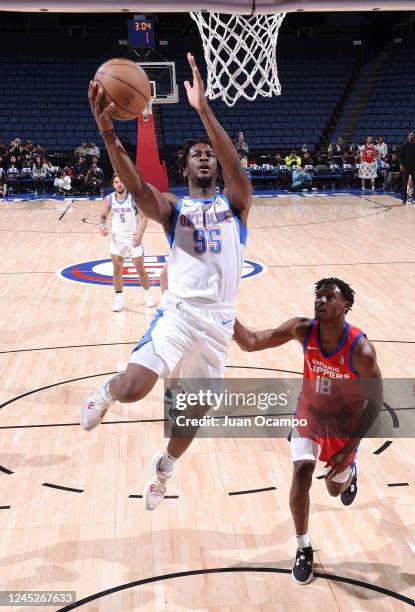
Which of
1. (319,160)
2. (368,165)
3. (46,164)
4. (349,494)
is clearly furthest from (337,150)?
(349,494)

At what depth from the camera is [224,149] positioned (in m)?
3.58

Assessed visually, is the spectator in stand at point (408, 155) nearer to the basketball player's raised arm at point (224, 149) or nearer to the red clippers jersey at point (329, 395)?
the basketball player's raised arm at point (224, 149)

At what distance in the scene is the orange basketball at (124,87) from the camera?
353 cm

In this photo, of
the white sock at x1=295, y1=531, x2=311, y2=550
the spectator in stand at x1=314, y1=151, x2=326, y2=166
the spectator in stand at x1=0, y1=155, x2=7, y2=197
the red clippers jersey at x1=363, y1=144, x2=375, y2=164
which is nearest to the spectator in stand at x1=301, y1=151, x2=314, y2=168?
the spectator in stand at x1=314, y1=151, x2=326, y2=166

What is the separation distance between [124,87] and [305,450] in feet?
6.49

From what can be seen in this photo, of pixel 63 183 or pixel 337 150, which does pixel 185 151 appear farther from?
pixel 337 150

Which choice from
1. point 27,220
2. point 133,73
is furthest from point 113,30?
point 133,73

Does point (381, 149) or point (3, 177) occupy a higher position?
point (381, 149)

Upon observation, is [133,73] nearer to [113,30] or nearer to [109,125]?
[109,125]

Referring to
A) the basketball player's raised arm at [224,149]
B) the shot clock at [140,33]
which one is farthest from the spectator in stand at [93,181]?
the basketball player's raised arm at [224,149]

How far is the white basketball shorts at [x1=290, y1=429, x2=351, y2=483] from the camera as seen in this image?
3.49 meters

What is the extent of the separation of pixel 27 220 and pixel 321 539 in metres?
13.2

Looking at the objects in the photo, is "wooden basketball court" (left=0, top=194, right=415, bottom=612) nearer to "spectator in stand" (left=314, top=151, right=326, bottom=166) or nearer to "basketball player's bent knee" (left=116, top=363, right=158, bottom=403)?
"basketball player's bent knee" (left=116, top=363, right=158, bottom=403)

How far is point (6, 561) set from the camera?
11.9 feet
